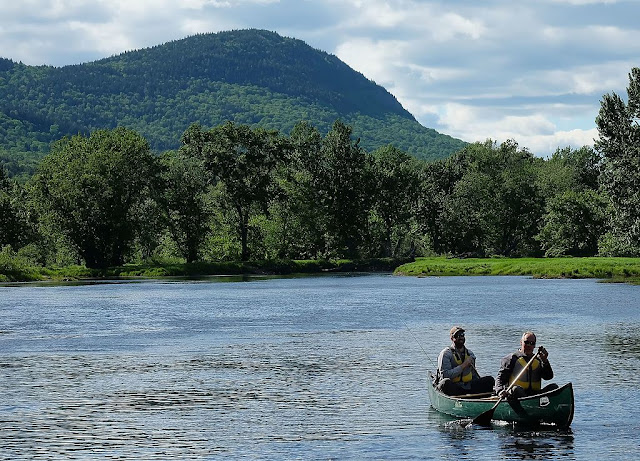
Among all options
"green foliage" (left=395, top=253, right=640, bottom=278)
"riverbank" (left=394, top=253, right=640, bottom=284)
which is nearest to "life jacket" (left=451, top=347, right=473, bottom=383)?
"riverbank" (left=394, top=253, right=640, bottom=284)

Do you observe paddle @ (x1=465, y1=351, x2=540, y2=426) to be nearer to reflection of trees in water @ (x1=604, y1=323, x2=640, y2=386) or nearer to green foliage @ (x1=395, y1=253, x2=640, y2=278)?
reflection of trees in water @ (x1=604, y1=323, x2=640, y2=386)

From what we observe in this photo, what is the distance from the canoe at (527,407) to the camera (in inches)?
965

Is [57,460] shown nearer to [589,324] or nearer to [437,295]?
[589,324]

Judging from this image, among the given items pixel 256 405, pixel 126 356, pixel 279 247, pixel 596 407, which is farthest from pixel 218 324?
pixel 279 247

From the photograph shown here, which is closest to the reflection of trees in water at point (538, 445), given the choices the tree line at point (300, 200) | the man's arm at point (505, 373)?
the man's arm at point (505, 373)

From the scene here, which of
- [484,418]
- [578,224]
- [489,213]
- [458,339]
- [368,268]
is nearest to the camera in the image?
[484,418]

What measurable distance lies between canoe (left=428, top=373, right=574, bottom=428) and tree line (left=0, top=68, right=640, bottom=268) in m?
76.1

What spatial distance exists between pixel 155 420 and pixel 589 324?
1268 inches

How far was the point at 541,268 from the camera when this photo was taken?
11125cm

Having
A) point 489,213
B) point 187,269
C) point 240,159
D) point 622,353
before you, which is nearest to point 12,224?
point 187,269

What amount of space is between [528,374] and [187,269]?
10786 centimetres

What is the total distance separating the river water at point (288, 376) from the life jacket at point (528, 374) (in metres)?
1.21

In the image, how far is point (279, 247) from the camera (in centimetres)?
14175

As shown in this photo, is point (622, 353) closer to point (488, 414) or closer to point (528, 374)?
point (528, 374)
